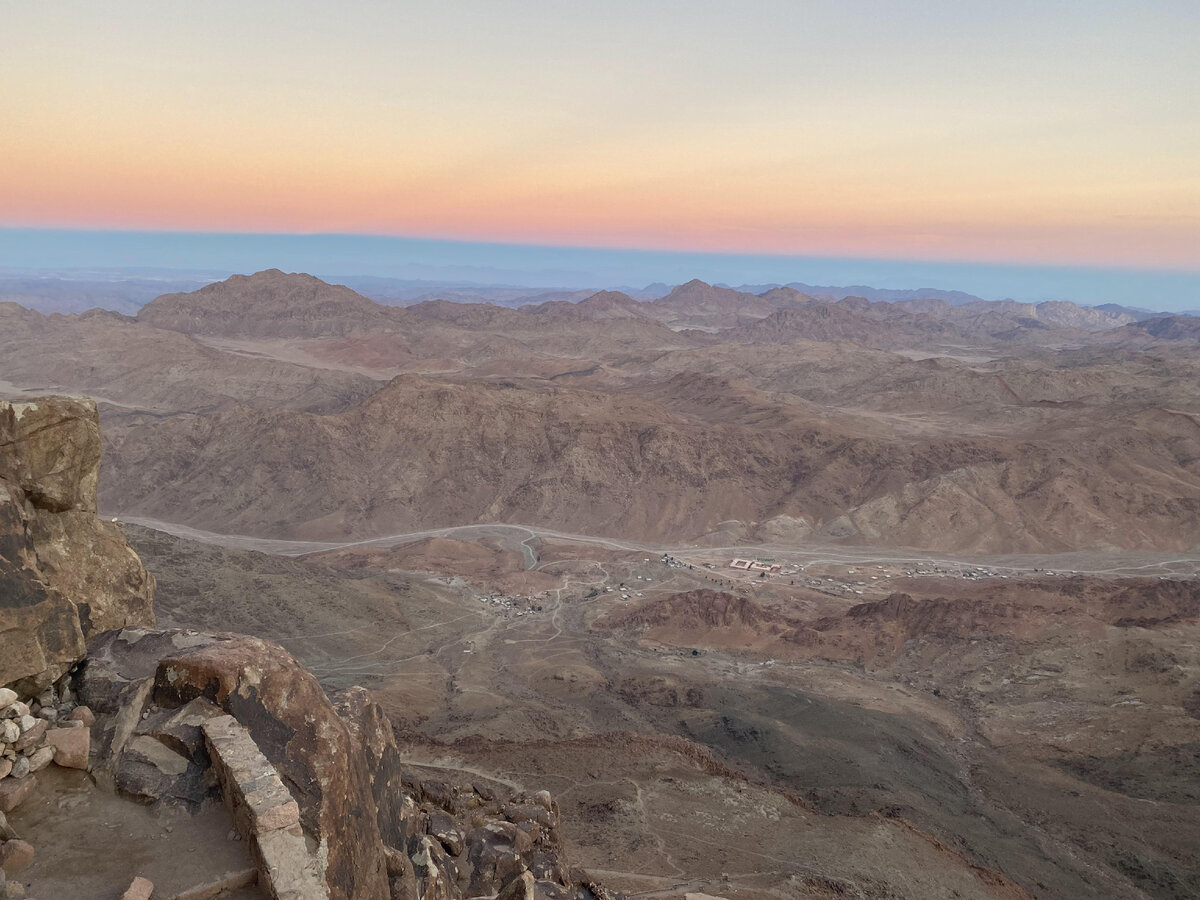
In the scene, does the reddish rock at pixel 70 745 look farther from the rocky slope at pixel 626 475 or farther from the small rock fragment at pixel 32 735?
the rocky slope at pixel 626 475

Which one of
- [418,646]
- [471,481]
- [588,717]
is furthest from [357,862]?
[471,481]

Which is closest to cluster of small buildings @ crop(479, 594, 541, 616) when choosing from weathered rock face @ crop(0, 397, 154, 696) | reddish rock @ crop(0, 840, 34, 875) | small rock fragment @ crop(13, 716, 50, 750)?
weathered rock face @ crop(0, 397, 154, 696)

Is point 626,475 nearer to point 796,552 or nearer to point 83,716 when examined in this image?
point 796,552

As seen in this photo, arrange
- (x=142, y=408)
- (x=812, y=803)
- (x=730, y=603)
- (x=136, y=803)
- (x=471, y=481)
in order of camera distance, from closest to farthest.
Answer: (x=136, y=803) < (x=812, y=803) < (x=730, y=603) < (x=471, y=481) < (x=142, y=408)

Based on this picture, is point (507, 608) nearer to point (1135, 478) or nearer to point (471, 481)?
point (471, 481)

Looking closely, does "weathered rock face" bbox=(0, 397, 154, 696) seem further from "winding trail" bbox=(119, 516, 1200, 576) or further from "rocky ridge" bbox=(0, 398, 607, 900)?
"winding trail" bbox=(119, 516, 1200, 576)

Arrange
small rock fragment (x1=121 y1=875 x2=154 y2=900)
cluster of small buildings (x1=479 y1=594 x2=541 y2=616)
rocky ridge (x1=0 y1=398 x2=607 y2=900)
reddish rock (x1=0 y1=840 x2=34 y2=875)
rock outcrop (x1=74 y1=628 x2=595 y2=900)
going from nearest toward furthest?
small rock fragment (x1=121 y1=875 x2=154 y2=900) < reddish rock (x1=0 y1=840 x2=34 y2=875) < rocky ridge (x1=0 y1=398 x2=607 y2=900) < rock outcrop (x1=74 y1=628 x2=595 y2=900) < cluster of small buildings (x1=479 y1=594 x2=541 y2=616)
